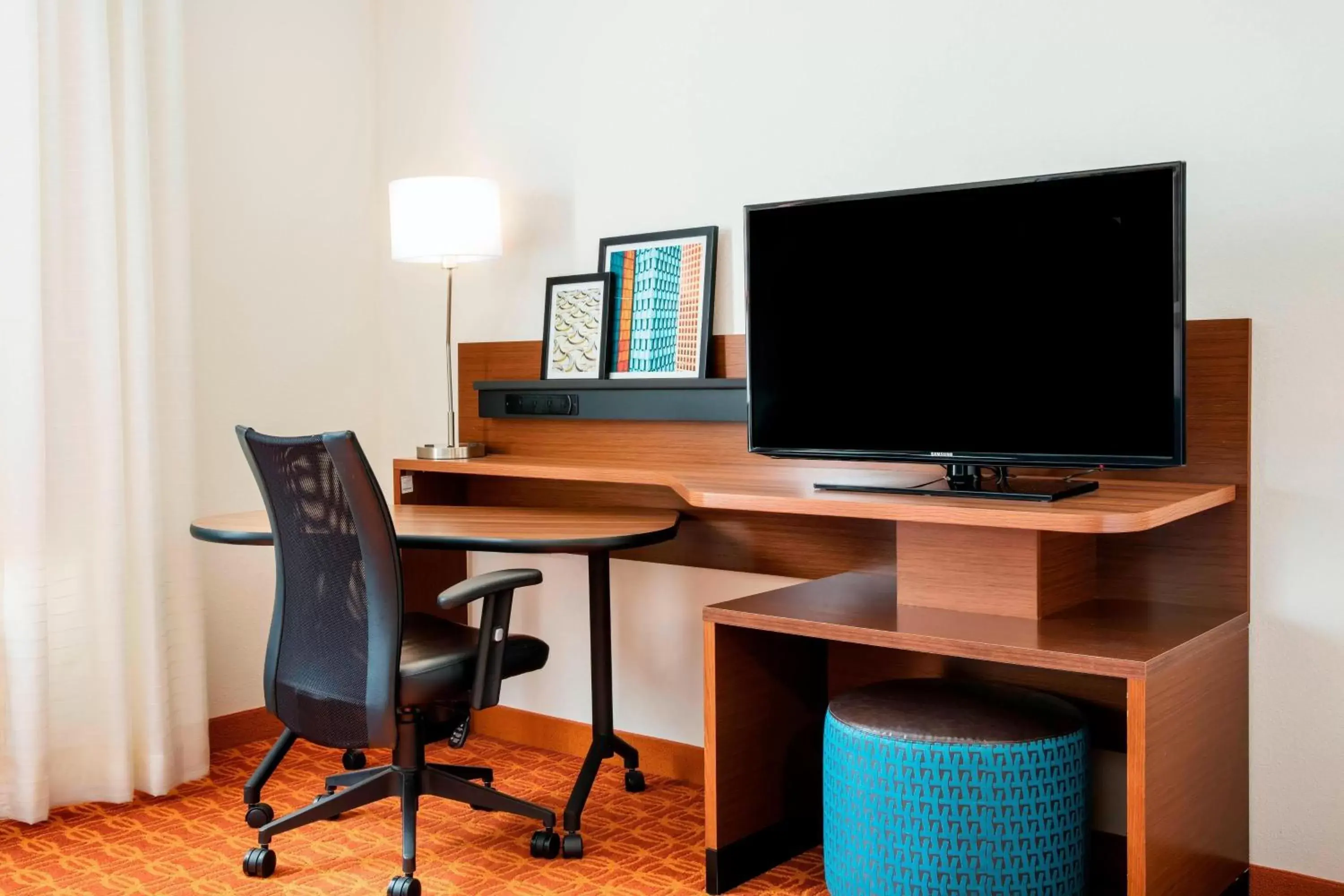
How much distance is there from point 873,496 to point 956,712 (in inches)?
17.1

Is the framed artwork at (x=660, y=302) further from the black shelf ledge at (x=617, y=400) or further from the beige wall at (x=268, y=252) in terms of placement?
the beige wall at (x=268, y=252)

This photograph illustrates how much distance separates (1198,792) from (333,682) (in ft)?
5.54

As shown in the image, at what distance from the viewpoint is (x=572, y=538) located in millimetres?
2691

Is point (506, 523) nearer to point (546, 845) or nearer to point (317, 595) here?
point (317, 595)

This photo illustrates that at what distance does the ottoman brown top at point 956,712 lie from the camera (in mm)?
2203

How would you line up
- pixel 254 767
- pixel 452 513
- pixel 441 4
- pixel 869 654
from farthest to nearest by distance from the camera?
1. pixel 441 4
2. pixel 254 767
3. pixel 452 513
4. pixel 869 654

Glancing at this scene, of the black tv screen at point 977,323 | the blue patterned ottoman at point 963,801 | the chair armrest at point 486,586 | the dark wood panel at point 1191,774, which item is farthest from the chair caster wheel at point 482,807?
the dark wood panel at point 1191,774

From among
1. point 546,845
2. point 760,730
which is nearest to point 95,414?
point 546,845

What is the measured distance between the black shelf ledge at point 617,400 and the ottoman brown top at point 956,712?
2.58 ft

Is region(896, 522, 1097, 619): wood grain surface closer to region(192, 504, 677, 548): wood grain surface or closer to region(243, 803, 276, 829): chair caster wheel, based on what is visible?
region(192, 504, 677, 548): wood grain surface

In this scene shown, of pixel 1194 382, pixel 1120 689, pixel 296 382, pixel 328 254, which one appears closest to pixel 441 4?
pixel 328 254

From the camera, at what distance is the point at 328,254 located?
12.7ft

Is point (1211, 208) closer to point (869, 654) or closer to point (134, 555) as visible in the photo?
point (869, 654)

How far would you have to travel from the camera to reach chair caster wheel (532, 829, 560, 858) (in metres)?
2.74
